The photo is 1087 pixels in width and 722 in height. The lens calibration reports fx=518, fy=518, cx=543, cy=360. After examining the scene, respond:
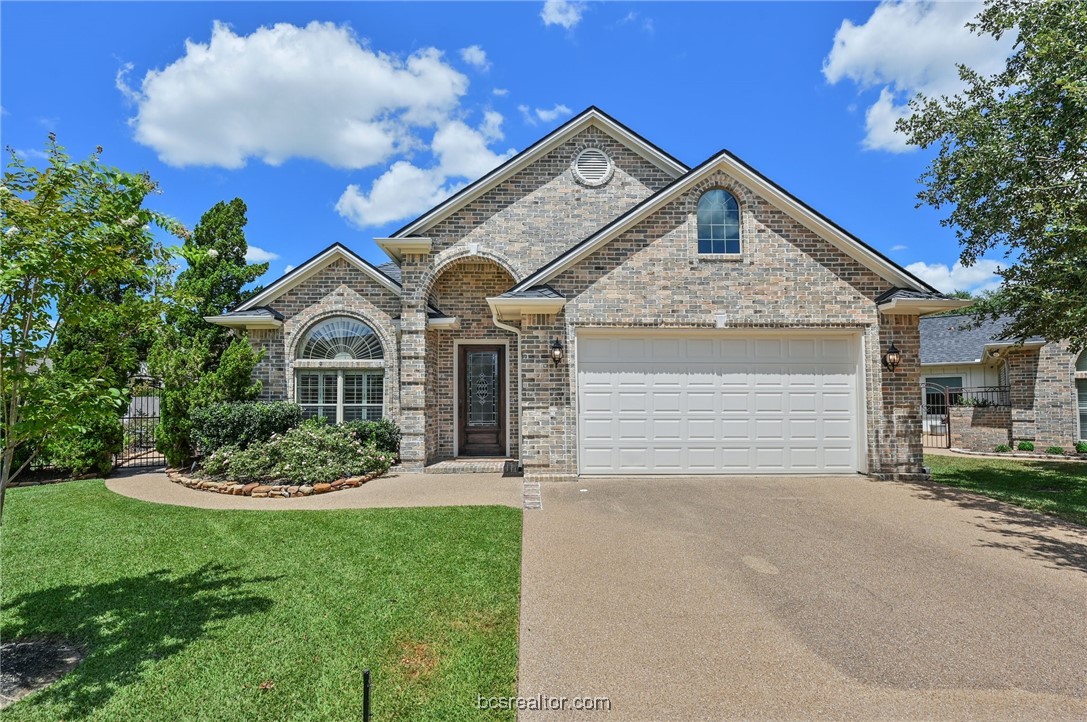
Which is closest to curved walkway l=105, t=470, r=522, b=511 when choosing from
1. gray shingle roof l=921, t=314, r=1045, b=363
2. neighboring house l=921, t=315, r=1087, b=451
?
neighboring house l=921, t=315, r=1087, b=451

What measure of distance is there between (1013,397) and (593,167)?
14562 mm

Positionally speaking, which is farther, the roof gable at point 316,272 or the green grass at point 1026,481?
the roof gable at point 316,272

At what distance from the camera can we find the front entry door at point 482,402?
12898 millimetres

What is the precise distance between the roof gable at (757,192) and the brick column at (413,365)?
123 inches

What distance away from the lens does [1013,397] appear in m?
15.6

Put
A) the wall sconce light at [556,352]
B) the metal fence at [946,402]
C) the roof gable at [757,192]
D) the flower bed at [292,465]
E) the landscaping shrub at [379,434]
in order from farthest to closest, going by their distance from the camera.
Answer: the metal fence at [946,402] < the landscaping shrub at [379,434] < the roof gable at [757,192] < the wall sconce light at [556,352] < the flower bed at [292,465]

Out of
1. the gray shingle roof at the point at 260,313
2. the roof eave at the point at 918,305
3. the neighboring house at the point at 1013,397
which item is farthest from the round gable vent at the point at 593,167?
the neighboring house at the point at 1013,397

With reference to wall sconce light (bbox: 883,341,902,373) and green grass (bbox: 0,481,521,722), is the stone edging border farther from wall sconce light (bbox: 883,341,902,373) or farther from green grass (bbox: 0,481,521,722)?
green grass (bbox: 0,481,521,722)

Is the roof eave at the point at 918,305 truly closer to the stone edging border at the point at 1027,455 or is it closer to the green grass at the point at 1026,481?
the green grass at the point at 1026,481

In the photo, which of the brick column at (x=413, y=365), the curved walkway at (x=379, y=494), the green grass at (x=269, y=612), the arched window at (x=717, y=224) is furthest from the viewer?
the brick column at (x=413, y=365)

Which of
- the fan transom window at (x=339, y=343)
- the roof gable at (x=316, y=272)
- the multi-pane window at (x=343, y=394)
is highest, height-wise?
the roof gable at (x=316, y=272)

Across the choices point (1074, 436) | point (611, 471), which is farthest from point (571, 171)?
point (1074, 436)

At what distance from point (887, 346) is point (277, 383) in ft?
42.3

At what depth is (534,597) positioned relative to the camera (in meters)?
4.41
